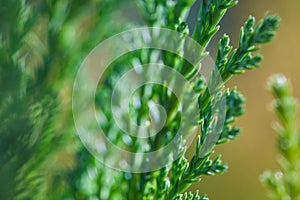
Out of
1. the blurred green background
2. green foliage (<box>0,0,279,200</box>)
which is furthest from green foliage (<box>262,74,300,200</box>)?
the blurred green background

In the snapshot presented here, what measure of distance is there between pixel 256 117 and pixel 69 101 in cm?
188

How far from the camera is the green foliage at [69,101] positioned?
537mm

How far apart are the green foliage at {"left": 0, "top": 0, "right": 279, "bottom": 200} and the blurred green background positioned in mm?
1500

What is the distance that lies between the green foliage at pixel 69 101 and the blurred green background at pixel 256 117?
1500 millimetres

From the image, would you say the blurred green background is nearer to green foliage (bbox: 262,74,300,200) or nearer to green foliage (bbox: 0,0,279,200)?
green foliage (bbox: 0,0,279,200)

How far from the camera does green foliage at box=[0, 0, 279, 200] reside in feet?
1.76

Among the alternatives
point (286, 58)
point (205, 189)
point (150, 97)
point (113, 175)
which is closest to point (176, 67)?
point (150, 97)

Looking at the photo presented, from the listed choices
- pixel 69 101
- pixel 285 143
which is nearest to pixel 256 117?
pixel 69 101

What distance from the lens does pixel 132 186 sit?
613mm

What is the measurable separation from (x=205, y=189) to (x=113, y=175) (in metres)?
1.61

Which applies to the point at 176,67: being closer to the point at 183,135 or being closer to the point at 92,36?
the point at 183,135

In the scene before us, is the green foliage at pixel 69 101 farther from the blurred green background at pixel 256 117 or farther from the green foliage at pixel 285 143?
the blurred green background at pixel 256 117

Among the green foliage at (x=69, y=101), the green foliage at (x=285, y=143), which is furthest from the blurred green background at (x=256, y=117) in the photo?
the green foliage at (x=285, y=143)

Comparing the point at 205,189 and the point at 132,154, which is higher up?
the point at 205,189
